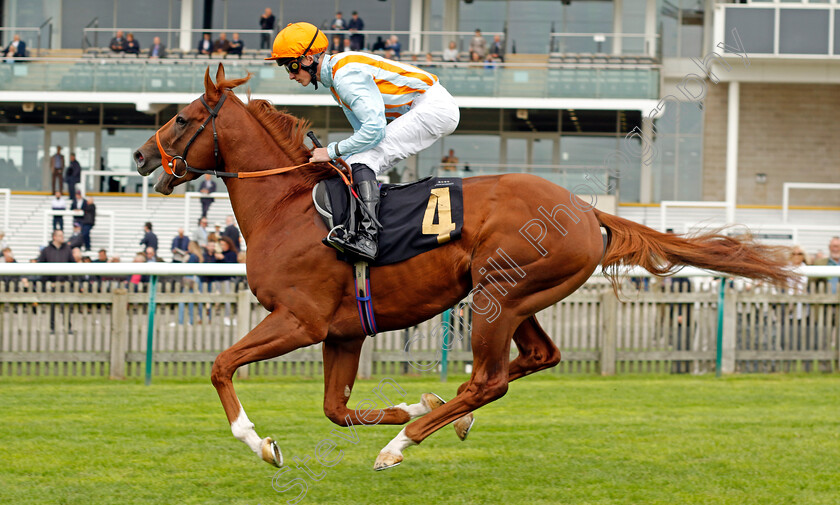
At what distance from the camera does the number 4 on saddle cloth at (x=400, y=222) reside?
4.23m

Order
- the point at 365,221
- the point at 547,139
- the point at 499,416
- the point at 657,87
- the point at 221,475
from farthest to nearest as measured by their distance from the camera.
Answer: the point at 547,139 < the point at 657,87 < the point at 499,416 < the point at 221,475 < the point at 365,221

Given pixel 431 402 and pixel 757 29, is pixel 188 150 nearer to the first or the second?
pixel 431 402

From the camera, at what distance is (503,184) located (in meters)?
4.36

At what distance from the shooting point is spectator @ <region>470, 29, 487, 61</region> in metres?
19.8

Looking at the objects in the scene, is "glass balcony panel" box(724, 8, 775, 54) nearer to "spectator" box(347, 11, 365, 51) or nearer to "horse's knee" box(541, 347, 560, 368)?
"spectator" box(347, 11, 365, 51)

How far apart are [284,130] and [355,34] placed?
622 inches

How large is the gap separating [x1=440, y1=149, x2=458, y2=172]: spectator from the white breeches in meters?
13.7

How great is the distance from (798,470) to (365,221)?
2660 mm

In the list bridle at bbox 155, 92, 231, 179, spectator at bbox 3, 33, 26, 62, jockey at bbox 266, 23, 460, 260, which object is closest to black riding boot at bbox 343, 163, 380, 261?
jockey at bbox 266, 23, 460, 260

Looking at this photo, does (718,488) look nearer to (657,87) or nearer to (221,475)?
(221,475)

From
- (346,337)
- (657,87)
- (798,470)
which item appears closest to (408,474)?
(346,337)

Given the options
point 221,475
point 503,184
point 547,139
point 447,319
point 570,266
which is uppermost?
point 547,139

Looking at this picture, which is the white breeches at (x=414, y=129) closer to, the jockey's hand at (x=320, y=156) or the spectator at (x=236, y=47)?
the jockey's hand at (x=320, y=156)

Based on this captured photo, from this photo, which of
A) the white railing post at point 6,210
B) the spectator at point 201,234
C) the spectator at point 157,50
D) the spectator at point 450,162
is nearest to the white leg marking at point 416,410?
the spectator at point 201,234
